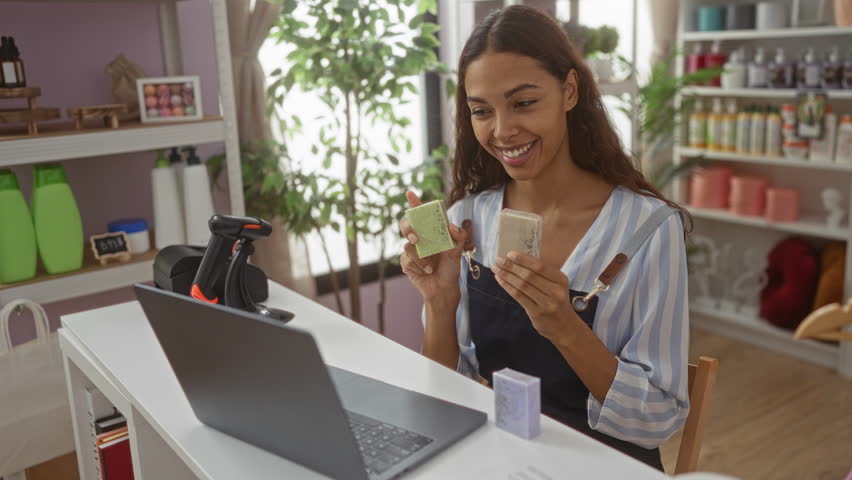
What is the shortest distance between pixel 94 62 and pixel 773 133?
107 inches

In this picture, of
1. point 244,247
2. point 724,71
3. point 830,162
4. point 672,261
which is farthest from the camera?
point 724,71

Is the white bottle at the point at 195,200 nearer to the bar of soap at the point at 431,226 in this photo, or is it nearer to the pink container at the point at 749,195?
the bar of soap at the point at 431,226

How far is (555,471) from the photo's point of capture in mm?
985

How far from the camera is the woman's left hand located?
1.19 metres

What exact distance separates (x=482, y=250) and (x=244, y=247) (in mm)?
500

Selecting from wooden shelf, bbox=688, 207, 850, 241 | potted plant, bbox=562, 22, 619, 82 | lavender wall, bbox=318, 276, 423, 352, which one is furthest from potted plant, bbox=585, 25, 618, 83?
lavender wall, bbox=318, 276, 423, 352

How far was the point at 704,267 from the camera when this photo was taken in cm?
375

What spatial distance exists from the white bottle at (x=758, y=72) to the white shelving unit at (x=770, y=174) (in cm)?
4

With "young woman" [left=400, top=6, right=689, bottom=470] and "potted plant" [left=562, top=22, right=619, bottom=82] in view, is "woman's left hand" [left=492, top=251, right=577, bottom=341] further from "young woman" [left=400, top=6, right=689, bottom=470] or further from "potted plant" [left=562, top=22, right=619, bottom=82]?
"potted plant" [left=562, top=22, right=619, bottom=82]

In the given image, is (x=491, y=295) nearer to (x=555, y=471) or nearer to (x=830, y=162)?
(x=555, y=471)

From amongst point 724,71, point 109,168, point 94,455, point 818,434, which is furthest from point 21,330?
point 724,71

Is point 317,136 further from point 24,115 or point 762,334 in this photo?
point 762,334

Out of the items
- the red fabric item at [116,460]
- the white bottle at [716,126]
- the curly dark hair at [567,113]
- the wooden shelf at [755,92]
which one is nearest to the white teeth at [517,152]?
the curly dark hair at [567,113]

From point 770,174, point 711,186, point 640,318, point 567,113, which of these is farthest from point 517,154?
point 770,174
